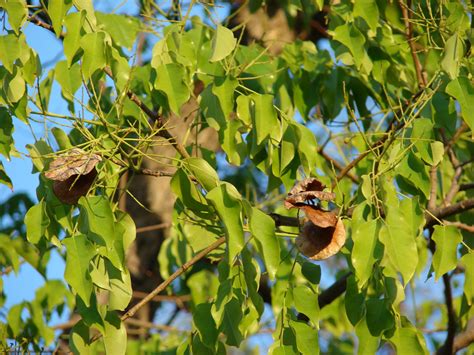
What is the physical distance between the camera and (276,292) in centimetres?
256

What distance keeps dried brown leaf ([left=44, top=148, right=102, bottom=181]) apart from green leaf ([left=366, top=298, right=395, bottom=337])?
0.60m

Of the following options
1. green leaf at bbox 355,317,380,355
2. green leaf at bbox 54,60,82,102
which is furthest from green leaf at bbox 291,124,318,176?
green leaf at bbox 54,60,82,102

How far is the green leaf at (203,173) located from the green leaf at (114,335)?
35cm

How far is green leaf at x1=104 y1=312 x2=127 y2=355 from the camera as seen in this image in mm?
1777

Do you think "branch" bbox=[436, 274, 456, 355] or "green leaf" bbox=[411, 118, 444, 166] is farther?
"branch" bbox=[436, 274, 456, 355]

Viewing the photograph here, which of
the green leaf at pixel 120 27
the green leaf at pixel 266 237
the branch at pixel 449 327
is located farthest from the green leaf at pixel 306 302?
the green leaf at pixel 120 27

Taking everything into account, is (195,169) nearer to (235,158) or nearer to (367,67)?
(235,158)

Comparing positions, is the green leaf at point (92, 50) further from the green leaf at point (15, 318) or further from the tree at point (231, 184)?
the green leaf at point (15, 318)

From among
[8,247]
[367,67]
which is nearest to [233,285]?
[367,67]

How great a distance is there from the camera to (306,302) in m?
1.82

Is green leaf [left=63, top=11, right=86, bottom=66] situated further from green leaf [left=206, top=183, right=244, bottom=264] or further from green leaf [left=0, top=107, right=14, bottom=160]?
green leaf [left=206, top=183, right=244, bottom=264]

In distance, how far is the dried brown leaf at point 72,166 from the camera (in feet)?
5.45

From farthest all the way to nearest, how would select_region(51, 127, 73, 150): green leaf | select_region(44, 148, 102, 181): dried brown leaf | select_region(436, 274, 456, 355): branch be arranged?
select_region(436, 274, 456, 355): branch → select_region(51, 127, 73, 150): green leaf → select_region(44, 148, 102, 181): dried brown leaf

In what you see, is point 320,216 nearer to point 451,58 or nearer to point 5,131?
point 451,58
